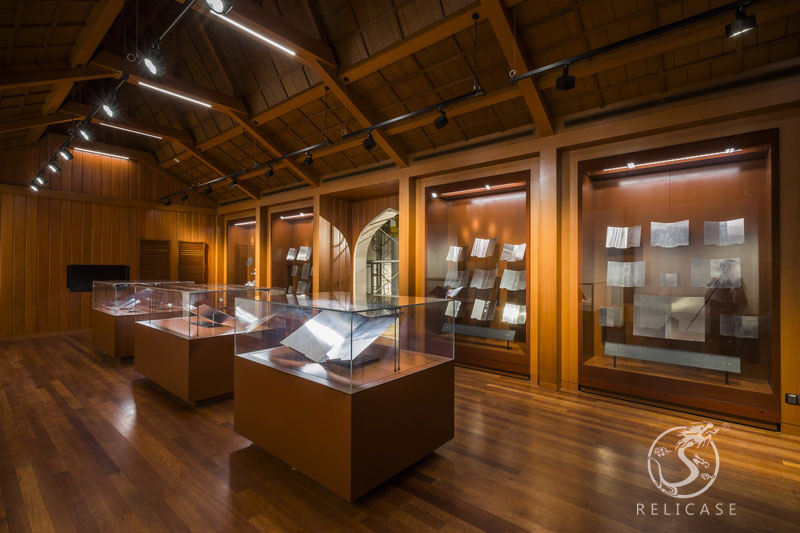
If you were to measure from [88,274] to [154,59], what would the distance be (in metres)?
7.53

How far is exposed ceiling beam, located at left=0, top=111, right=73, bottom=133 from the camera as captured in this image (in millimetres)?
6262

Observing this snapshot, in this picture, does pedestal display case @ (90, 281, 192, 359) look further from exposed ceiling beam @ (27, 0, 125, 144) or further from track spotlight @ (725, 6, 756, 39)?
track spotlight @ (725, 6, 756, 39)

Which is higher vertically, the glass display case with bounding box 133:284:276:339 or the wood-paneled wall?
the wood-paneled wall

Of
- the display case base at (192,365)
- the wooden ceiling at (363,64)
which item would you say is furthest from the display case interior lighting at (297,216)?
the display case base at (192,365)

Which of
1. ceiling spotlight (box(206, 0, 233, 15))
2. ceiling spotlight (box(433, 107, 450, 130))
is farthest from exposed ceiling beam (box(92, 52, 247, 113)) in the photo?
ceiling spotlight (box(433, 107, 450, 130))

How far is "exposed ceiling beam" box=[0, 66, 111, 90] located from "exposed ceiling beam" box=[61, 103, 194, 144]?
1332 millimetres

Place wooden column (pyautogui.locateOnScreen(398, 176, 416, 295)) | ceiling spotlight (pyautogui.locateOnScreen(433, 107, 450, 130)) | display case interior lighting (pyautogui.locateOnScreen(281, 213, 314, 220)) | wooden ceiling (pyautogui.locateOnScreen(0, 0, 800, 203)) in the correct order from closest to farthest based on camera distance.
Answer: wooden ceiling (pyautogui.locateOnScreen(0, 0, 800, 203)) → ceiling spotlight (pyautogui.locateOnScreen(433, 107, 450, 130)) → wooden column (pyautogui.locateOnScreen(398, 176, 416, 295)) → display case interior lighting (pyautogui.locateOnScreen(281, 213, 314, 220))

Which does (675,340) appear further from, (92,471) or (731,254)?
(92,471)

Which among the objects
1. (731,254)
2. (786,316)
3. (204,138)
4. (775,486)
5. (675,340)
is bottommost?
(775,486)

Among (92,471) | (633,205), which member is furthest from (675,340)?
(92,471)

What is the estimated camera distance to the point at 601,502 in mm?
2414

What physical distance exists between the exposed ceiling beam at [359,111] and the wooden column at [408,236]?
1.35ft

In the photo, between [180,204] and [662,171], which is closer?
[662,171]

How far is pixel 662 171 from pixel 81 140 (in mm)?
11709
